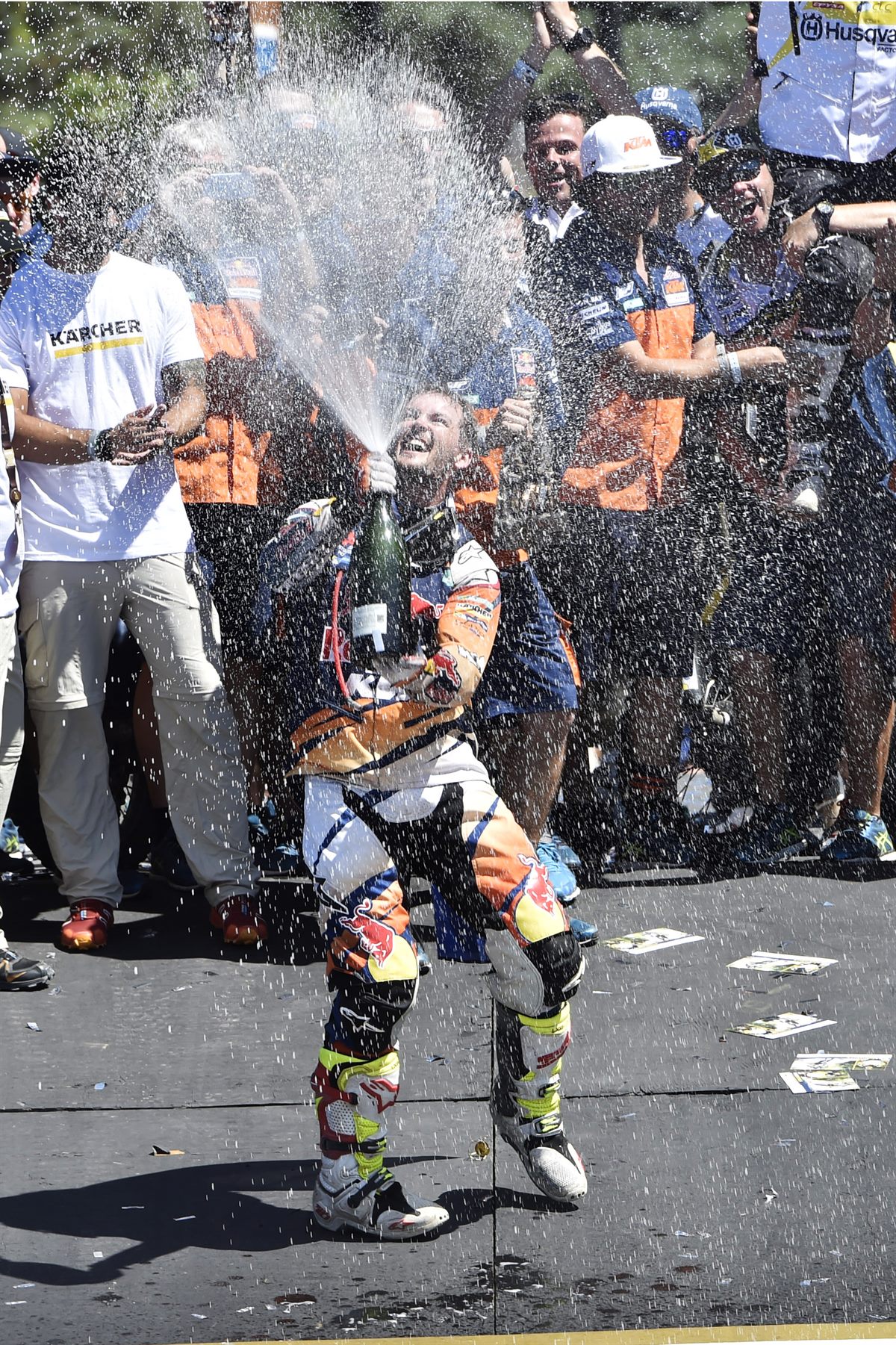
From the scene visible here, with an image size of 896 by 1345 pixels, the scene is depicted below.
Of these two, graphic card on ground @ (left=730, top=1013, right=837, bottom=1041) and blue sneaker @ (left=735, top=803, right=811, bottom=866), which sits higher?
graphic card on ground @ (left=730, top=1013, right=837, bottom=1041)

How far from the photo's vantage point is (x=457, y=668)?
346 centimetres

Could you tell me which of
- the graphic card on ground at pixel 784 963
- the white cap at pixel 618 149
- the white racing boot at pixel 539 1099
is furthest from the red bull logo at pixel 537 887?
the white cap at pixel 618 149

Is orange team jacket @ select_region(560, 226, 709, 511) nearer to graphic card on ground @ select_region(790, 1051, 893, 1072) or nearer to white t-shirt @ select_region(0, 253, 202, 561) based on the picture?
white t-shirt @ select_region(0, 253, 202, 561)

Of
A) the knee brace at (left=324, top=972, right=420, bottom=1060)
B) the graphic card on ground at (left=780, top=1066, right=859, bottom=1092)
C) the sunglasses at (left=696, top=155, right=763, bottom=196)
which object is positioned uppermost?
the sunglasses at (left=696, top=155, right=763, bottom=196)

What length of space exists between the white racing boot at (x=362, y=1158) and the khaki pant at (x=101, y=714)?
80.0 inches

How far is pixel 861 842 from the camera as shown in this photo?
19.8 feet

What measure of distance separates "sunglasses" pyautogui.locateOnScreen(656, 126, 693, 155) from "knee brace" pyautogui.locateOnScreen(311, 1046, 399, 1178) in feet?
13.7

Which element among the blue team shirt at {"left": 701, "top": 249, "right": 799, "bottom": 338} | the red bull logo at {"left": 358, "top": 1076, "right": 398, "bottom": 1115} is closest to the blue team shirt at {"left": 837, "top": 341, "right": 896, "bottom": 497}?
the blue team shirt at {"left": 701, "top": 249, "right": 799, "bottom": 338}

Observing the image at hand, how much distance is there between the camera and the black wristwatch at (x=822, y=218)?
6254 millimetres

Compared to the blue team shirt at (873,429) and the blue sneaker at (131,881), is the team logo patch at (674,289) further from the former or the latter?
the blue sneaker at (131,881)

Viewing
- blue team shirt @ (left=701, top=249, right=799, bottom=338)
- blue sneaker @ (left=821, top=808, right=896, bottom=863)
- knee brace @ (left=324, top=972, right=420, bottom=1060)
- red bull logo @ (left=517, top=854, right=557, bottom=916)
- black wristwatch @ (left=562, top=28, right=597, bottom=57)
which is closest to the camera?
knee brace @ (left=324, top=972, right=420, bottom=1060)

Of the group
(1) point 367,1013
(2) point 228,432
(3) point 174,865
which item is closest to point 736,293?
(2) point 228,432

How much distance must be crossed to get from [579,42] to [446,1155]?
481 cm

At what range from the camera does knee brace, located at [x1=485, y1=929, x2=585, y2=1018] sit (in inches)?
132
